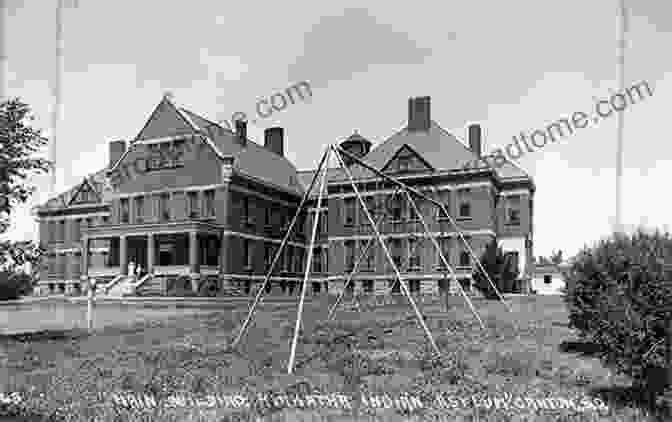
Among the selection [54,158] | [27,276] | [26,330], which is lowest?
[26,330]

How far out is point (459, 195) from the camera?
138ft

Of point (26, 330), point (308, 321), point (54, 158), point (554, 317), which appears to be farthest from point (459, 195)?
point (54, 158)

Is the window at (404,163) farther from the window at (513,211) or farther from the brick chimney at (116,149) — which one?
the brick chimney at (116,149)

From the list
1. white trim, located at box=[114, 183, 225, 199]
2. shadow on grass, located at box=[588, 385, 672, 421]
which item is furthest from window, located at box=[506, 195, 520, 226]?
shadow on grass, located at box=[588, 385, 672, 421]

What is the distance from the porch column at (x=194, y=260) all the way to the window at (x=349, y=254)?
11081mm

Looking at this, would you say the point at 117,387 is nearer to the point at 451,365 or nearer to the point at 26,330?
the point at 451,365

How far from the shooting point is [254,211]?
44.6m

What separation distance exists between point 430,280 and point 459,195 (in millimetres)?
6015

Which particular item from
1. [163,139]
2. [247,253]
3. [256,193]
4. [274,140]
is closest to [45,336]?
[247,253]

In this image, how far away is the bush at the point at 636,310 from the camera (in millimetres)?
9148

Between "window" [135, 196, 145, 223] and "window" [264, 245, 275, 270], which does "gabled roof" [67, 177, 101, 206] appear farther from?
"window" [264, 245, 275, 270]

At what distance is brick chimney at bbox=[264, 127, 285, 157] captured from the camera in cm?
5594

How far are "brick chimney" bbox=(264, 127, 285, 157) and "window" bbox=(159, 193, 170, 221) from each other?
553 inches

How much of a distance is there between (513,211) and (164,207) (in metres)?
24.2
